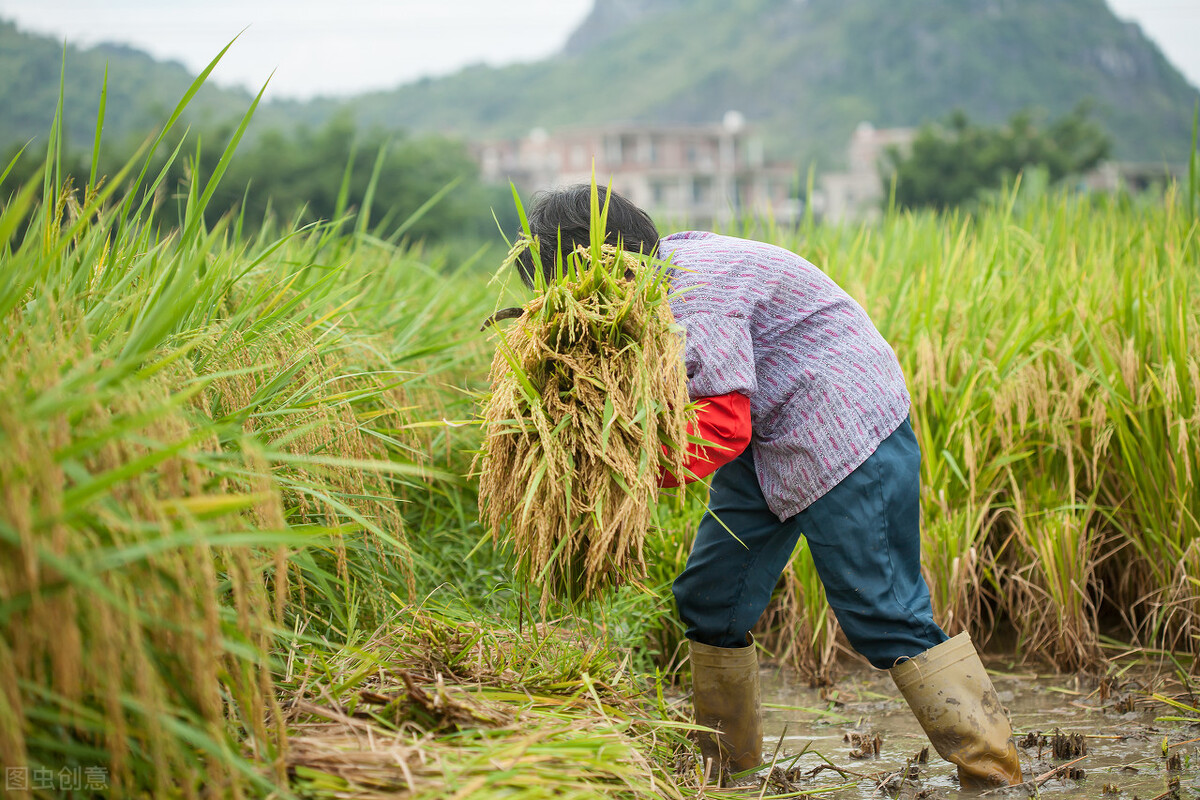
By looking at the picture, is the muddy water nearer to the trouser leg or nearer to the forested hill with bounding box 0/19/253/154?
the trouser leg

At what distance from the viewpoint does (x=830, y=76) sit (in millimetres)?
81438

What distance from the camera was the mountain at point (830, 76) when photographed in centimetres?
7019

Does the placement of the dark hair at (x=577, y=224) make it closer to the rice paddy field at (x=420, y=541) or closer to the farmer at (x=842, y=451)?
the farmer at (x=842, y=451)

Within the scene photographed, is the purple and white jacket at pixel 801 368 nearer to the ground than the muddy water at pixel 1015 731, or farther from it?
farther from it

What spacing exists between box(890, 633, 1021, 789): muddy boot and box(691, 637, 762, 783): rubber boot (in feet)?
1.29

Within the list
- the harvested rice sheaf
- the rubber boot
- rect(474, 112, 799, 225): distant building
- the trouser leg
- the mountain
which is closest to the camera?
the harvested rice sheaf

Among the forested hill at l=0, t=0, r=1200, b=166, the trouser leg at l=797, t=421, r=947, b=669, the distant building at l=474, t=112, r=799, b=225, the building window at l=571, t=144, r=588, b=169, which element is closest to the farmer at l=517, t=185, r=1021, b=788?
the trouser leg at l=797, t=421, r=947, b=669

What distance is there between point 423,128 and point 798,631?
7688 centimetres

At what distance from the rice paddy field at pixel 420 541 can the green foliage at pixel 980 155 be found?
97.3ft

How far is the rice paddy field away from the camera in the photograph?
1126 millimetres

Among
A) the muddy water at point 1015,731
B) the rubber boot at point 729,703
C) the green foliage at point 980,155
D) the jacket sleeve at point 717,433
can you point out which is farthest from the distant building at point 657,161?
the jacket sleeve at point 717,433

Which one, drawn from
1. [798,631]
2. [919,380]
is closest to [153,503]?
[798,631]

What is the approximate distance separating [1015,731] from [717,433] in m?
1.42

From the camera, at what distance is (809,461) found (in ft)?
6.51
